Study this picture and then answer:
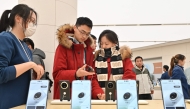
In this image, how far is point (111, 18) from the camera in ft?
17.2

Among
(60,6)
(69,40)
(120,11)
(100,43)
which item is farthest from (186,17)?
(69,40)

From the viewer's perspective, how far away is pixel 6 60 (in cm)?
107

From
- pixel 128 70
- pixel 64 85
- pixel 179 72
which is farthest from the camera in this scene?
pixel 179 72

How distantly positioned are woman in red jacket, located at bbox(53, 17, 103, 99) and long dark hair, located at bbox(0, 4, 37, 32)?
0.35m

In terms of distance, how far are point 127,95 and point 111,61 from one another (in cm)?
88

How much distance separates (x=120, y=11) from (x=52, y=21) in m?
2.39

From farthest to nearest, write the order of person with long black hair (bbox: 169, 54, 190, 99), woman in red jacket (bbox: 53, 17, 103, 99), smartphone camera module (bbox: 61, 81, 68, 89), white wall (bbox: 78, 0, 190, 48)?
white wall (bbox: 78, 0, 190, 48) → person with long black hair (bbox: 169, 54, 190, 99) → woman in red jacket (bbox: 53, 17, 103, 99) → smartphone camera module (bbox: 61, 81, 68, 89)

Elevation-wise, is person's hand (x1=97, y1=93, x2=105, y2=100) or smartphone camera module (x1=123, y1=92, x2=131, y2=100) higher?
smartphone camera module (x1=123, y1=92, x2=131, y2=100)

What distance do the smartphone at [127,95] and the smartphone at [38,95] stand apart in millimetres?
343

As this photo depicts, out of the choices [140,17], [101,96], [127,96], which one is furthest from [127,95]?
[140,17]

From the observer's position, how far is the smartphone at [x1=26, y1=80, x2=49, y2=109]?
0.91m

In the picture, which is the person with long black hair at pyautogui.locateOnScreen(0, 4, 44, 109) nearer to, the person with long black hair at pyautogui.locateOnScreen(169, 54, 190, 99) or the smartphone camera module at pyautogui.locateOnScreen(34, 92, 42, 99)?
the smartphone camera module at pyautogui.locateOnScreen(34, 92, 42, 99)

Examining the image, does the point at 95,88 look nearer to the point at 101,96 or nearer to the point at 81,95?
the point at 101,96

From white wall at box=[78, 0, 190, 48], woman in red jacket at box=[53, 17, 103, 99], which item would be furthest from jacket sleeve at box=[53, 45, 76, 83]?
white wall at box=[78, 0, 190, 48]
